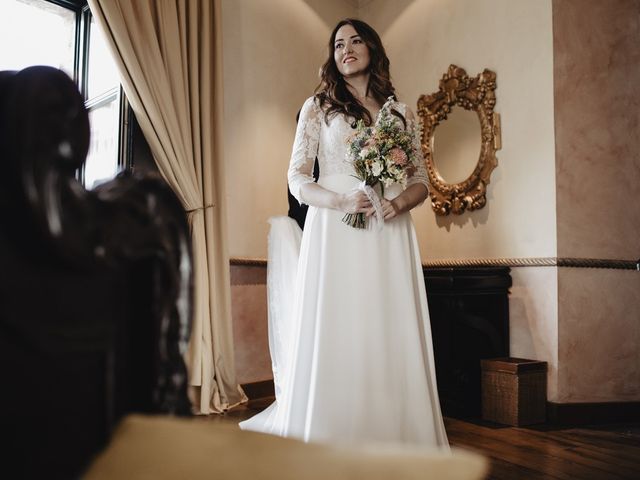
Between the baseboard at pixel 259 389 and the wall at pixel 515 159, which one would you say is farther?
the baseboard at pixel 259 389

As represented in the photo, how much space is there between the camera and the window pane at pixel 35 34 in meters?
3.11

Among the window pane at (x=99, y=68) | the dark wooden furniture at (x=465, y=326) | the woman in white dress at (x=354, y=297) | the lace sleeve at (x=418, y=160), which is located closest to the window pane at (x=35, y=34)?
the window pane at (x=99, y=68)

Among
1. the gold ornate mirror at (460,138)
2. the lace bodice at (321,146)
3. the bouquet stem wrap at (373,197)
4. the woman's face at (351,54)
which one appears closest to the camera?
the bouquet stem wrap at (373,197)

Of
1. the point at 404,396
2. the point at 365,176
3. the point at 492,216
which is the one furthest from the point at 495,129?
the point at 404,396

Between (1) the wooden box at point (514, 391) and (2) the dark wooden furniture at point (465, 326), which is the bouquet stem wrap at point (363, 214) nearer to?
(2) the dark wooden furniture at point (465, 326)

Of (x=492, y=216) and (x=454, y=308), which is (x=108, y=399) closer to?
(x=454, y=308)

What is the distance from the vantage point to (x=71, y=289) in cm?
52

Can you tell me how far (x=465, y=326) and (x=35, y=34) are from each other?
3.11 m

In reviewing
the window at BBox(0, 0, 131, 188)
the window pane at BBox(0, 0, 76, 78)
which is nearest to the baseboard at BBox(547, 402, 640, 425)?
the window at BBox(0, 0, 131, 188)

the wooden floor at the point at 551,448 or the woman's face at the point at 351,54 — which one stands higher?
the woman's face at the point at 351,54

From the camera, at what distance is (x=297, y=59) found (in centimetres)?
430

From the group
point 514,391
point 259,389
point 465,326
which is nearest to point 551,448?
point 514,391

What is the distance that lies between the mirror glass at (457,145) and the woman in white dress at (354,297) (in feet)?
4.82

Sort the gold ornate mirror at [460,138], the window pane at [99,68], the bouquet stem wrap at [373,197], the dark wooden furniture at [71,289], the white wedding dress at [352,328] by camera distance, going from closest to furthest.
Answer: the dark wooden furniture at [71,289]
the white wedding dress at [352,328]
the bouquet stem wrap at [373,197]
the window pane at [99,68]
the gold ornate mirror at [460,138]
